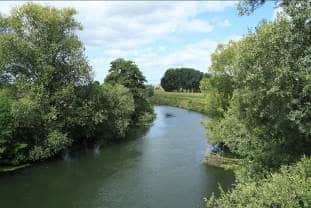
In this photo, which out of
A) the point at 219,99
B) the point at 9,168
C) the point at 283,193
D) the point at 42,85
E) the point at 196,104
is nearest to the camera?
the point at 283,193

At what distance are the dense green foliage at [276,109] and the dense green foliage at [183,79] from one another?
153337 millimetres

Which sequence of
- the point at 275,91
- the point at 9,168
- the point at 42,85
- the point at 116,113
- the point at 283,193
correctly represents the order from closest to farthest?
the point at 283,193 < the point at 275,91 < the point at 9,168 < the point at 42,85 < the point at 116,113

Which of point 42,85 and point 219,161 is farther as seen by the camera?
point 42,85

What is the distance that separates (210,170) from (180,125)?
3261cm

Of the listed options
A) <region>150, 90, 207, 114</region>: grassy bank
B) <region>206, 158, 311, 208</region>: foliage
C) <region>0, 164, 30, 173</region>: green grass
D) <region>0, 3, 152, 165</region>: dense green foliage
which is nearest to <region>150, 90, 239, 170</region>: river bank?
<region>150, 90, 207, 114</region>: grassy bank

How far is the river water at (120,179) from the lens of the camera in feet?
93.7

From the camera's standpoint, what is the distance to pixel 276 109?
19.1 m

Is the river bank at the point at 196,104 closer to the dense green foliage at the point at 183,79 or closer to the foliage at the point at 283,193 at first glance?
the foliage at the point at 283,193

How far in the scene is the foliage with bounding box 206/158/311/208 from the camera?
15.5 metres

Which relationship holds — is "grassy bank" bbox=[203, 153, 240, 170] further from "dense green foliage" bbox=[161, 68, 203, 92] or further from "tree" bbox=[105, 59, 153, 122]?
"dense green foliage" bbox=[161, 68, 203, 92]

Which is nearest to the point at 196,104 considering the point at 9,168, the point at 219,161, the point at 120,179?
the point at 219,161

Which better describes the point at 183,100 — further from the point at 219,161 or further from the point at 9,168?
the point at 9,168

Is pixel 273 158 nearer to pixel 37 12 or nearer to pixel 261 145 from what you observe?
pixel 261 145

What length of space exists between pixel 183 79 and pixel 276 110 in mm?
157742
